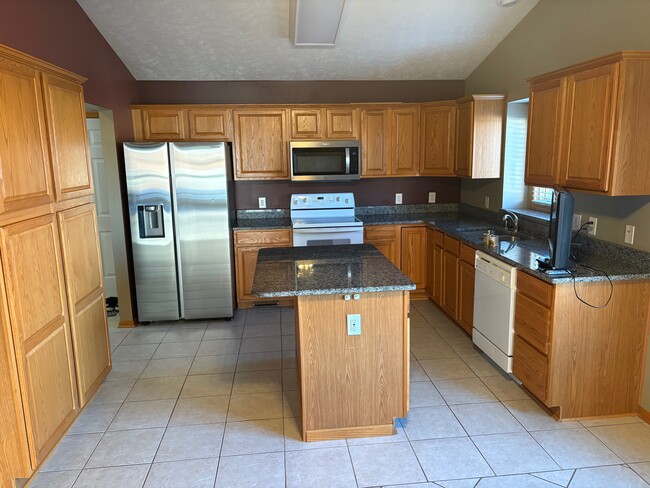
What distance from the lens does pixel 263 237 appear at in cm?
488

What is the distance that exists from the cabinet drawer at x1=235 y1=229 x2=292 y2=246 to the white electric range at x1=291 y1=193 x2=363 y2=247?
0.37 ft

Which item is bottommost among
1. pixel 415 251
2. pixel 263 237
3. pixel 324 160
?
pixel 415 251

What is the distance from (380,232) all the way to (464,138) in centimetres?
128

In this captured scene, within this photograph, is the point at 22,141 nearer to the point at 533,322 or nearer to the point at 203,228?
the point at 203,228

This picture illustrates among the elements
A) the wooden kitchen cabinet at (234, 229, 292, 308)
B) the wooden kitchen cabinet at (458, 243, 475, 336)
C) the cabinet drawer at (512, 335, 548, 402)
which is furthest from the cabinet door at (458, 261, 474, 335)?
the wooden kitchen cabinet at (234, 229, 292, 308)

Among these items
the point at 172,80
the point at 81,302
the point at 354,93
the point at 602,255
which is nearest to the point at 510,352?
the point at 602,255

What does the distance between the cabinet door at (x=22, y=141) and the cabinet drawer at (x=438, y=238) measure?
3.39 metres

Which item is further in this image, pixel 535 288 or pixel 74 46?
pixel 74 46

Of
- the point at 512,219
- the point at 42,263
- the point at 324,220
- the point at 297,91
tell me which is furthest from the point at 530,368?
the point at 297,91

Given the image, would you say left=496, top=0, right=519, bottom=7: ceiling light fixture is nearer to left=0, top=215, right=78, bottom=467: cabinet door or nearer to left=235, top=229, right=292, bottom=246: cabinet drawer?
left=235, top=229, right=292, bottom=246: cabinet drawer

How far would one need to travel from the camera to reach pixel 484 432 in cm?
272

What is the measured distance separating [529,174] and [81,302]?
3243 millimetres

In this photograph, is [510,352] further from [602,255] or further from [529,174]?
[529,174]

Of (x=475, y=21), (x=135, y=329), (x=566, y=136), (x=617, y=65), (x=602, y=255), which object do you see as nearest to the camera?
(x=617, y=65)
